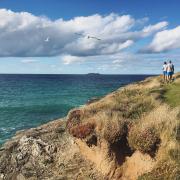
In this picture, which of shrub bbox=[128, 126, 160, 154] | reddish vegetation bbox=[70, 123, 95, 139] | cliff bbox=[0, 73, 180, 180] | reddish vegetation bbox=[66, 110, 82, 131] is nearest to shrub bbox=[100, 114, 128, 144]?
cliff bbox=[0, 73, 180, 180]

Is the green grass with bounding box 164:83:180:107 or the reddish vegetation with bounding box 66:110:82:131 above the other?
the green grass with bounding box 164:83:180:107

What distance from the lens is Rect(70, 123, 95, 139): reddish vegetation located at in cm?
2442

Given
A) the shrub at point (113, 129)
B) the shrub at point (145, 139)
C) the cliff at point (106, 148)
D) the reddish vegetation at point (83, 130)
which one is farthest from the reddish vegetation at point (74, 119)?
the shrub at point (145, 139)

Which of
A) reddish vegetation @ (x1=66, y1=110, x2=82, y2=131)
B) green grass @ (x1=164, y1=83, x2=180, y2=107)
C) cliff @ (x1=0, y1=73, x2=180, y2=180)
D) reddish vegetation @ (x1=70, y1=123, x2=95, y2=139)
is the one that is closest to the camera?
cliff @ (x1=0, y1=73, x2=180, y2=180)

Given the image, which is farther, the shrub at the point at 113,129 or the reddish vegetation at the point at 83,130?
the reddish vegetation at the point at 83,130

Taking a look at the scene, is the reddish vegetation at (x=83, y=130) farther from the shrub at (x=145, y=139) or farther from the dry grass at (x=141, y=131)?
the shrub at (x=145, y=139)

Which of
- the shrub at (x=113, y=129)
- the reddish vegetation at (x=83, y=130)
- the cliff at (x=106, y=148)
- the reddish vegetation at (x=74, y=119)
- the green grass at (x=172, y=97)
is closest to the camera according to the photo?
the cliff at (x=106, y=148)

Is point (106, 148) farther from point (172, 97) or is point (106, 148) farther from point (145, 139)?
point (172, 97)

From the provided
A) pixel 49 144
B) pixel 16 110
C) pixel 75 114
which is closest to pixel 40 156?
pixel 49 144

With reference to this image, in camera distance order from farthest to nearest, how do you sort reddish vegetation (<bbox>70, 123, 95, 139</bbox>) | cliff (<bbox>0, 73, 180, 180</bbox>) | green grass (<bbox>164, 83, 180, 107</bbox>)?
green grass (<bbox>164, 83, 180, 107</bbox>)
reddish vegetation (<bbox>70, 123, 95, 139</bbox>)
cliff (<bbox>0, 73, 180, 180</bbox>)

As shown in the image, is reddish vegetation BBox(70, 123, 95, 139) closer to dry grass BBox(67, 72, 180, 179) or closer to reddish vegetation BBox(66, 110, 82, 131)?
dry grass BBox(67, 72, 180, 179)

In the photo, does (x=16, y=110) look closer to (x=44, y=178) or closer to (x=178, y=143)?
(x=44, y=178)

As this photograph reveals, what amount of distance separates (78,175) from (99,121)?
11.5 ft

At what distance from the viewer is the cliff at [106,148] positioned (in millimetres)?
21016
